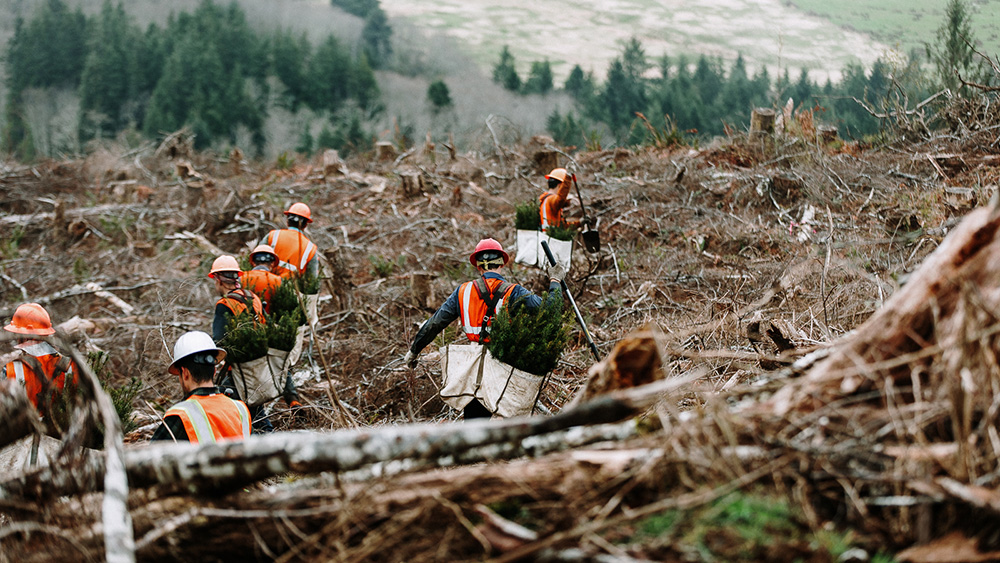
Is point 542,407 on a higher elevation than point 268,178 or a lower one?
higher

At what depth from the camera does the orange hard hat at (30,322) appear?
4.74 m

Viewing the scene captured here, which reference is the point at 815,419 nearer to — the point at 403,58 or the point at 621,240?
the point at 621,240

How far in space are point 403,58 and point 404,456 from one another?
2393 inches

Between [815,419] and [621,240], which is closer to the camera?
[815,419]

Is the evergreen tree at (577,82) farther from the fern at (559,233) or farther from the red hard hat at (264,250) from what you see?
the red hard hat at (264,250)

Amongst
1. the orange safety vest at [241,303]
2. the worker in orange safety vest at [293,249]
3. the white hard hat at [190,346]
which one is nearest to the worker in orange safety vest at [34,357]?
the white hard hat at [190,346]

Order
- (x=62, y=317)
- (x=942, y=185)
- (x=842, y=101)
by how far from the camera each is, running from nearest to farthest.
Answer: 1. (x=942, y=185)
2. (x=62, y=317)
3. (x=842, y=101)

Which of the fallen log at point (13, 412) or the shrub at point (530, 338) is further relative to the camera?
the shrub at point (530, 338)

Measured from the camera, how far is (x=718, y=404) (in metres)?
1.73

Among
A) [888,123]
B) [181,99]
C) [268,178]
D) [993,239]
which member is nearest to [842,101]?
[888,123]

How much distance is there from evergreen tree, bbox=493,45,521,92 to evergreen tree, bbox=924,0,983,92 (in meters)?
32.8

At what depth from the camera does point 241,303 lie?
230 inches

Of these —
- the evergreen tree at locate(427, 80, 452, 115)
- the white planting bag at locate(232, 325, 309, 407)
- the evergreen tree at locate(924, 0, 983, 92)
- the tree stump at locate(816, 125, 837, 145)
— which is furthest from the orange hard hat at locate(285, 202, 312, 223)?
the evergreen tree at locate(427, 80, 452, 115)

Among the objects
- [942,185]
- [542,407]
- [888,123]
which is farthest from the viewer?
[888,123]
